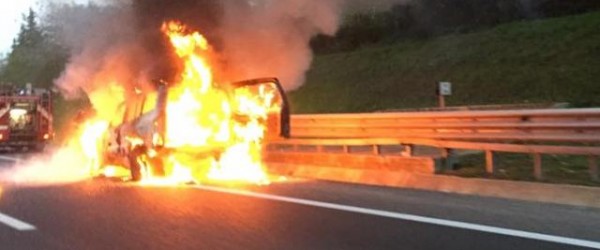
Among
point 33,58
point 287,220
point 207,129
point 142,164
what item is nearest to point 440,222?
point 287,220

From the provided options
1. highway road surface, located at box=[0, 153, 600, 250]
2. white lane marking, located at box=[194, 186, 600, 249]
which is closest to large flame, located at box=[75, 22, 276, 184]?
highway road surface, located at box=[0, 153, 600, 250]

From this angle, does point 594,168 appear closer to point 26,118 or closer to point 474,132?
point 474,132

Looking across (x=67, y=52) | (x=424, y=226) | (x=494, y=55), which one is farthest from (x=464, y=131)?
(x=494, y=55)

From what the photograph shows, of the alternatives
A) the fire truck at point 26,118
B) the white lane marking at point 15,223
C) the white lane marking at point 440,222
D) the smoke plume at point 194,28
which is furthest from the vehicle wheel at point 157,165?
the fire truck at point 26,118

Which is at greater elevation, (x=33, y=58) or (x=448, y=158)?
(x=33, y=58)

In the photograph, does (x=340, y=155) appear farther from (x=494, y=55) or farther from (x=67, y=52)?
(x=494, y=55)

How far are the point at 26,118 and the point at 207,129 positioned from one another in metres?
19.3

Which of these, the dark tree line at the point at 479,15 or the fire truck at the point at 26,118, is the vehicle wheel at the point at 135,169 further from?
the fire truck at the point at 26,118

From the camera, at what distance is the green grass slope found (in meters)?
22.1

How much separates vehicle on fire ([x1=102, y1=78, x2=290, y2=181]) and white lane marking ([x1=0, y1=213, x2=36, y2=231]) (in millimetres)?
3987

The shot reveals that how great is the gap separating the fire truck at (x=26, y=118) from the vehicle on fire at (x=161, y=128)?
56.1ft

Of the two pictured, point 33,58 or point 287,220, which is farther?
point 33,58

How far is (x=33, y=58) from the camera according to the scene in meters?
30.0

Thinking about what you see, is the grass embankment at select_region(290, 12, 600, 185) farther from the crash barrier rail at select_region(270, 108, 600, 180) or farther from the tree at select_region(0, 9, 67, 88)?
the tree at select_region(0, 9, 67, 88)
